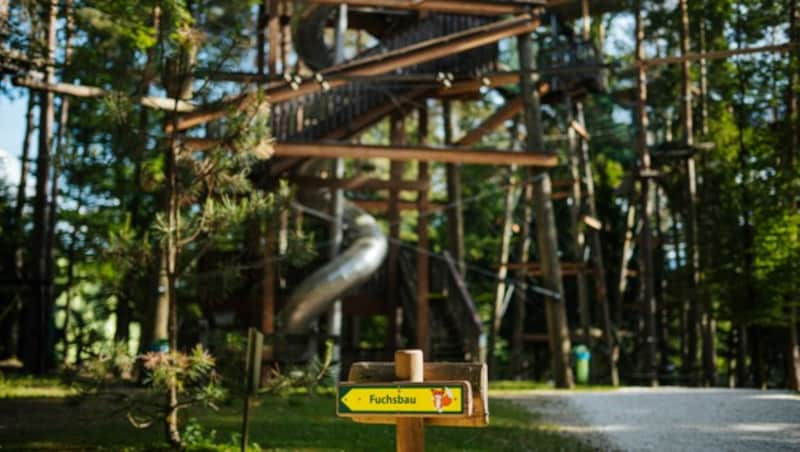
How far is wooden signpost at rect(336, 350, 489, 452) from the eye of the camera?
4516 mm

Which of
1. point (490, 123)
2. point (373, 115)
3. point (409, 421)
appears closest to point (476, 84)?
point (490, 123)

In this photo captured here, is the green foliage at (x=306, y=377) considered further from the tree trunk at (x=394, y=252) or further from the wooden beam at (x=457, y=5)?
the tree trunk at (x=394, y=252)

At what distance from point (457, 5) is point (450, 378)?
11.5 meters

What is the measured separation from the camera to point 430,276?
18188 mm

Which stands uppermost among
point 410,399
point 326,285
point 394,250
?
point 394,250

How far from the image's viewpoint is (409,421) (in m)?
4.80

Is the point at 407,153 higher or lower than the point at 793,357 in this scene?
higher

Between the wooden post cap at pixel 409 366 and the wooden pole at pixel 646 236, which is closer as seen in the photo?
the wooden post cap at pixel 409 366

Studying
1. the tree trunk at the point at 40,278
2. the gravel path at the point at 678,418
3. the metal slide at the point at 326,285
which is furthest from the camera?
the tree trunk at the point at 40,278

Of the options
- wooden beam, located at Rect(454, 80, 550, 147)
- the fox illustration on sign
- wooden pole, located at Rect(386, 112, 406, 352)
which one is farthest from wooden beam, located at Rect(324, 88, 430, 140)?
the fox illustration on sign

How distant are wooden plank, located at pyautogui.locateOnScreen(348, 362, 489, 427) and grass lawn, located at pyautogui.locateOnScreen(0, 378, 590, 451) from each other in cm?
353

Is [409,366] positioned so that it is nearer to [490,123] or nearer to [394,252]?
[490,123]

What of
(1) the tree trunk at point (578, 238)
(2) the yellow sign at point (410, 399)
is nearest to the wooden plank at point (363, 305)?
(1) the tree trunk at point (578, 238)

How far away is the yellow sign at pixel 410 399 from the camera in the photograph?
4.50 meters
